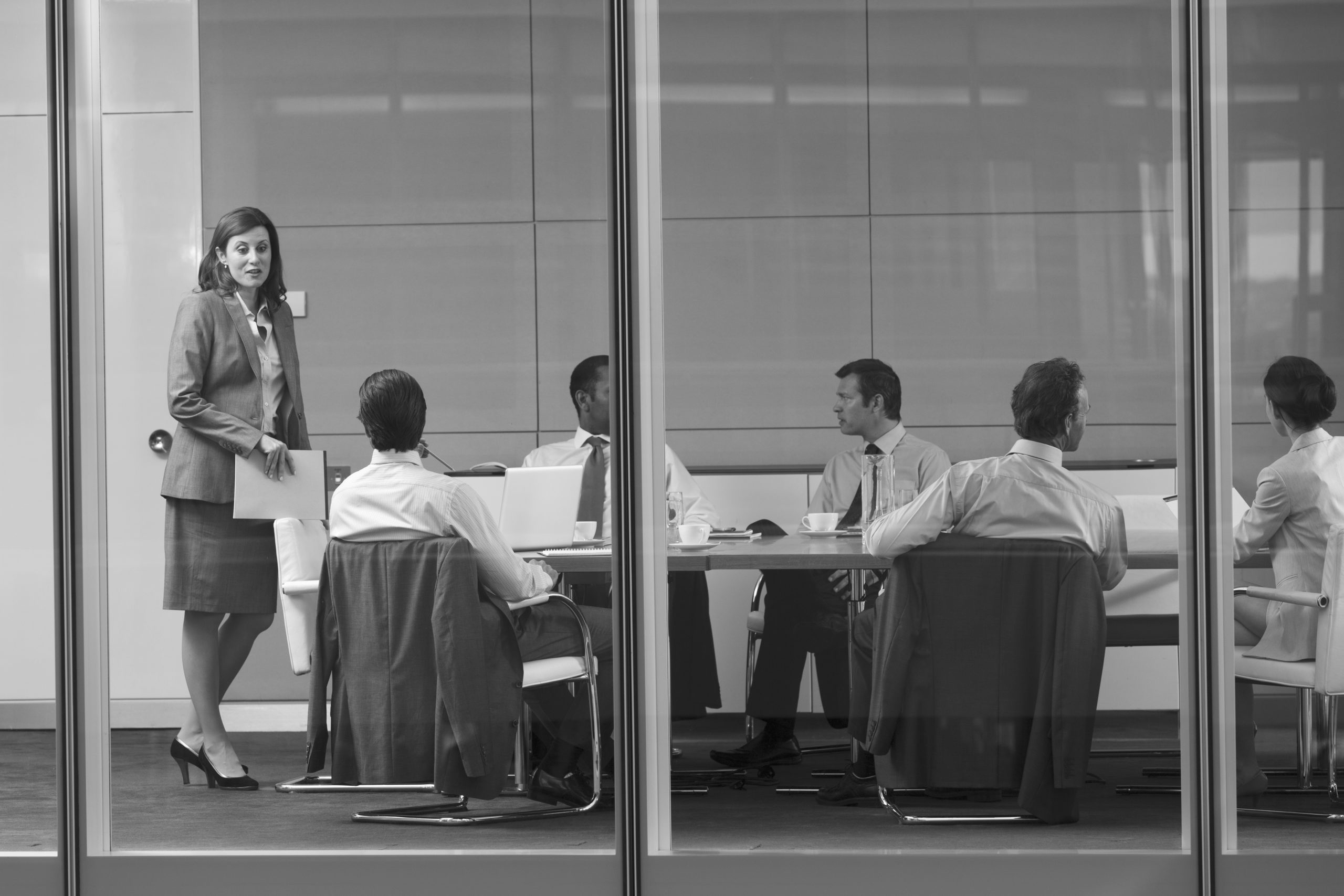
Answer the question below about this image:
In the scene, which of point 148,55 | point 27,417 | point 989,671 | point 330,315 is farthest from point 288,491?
point 989,671

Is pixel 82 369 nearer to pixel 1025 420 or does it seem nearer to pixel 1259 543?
pixel 1025 420

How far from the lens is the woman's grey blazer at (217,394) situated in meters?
3.44

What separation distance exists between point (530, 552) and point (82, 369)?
1230mm

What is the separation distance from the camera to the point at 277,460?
3455 millimetres

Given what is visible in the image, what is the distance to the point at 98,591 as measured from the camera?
3.41m

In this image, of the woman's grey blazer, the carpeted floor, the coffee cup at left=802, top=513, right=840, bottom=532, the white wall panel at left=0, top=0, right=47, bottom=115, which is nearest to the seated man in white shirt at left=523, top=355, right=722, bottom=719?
the carpeted floor

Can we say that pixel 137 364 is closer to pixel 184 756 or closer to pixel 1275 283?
pixel 184 756

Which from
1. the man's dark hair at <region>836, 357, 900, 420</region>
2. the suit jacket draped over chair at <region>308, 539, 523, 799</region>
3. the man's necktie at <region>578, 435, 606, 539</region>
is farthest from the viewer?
the suit jacket draped over chair at <region>308, 539, 523, 799</region>

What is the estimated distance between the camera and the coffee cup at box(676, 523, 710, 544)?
11.0ft

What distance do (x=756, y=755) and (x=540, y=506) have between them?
32.7 inches

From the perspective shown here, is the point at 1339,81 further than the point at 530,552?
No

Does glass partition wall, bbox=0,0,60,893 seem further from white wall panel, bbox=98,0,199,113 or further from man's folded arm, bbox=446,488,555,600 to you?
man's folded arm, bbox=446,488,555,600

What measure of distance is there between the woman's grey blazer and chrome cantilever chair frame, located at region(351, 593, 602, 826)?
87 centimetres

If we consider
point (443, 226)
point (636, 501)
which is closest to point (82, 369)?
point (443, 226)
